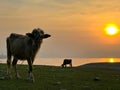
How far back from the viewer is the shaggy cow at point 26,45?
22656 mm

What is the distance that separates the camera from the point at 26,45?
23766 millimetres

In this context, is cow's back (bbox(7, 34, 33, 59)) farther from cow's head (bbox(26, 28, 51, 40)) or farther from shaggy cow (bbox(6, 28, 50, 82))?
cow's head (bbox(26, 28, 51, 40))

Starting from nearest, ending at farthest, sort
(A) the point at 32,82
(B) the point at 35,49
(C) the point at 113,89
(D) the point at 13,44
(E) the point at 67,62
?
1. (C) the point at 113,89
2. (A) the point at 32,82
3. (B) the point at 35,49
4. (D) the point at 13,44
5. (E) the point at 67,62

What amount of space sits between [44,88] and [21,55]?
5.90 m

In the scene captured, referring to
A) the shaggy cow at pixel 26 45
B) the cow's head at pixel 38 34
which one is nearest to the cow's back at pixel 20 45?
the shaggy cow at pixel 26 45

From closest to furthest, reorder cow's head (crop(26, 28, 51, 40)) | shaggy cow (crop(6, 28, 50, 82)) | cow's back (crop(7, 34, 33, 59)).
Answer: cow's head (crop(26, 28, 51, 40)) → shaggy cow (crop(6, 28, 50, 82)) → cow's back (crop(7, 34, 33, 59))

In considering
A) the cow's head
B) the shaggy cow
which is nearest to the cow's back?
the shaggy cow

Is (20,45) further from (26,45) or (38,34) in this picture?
(38,34)

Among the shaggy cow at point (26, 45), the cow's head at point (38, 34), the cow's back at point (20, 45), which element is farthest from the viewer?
the cow's back at point (20, 45)

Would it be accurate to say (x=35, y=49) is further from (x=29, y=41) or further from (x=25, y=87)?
(x=25, y=87)

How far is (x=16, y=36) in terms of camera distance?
1003 inches

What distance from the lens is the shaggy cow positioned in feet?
74.3

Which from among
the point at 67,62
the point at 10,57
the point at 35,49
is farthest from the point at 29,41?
the point at 67,62

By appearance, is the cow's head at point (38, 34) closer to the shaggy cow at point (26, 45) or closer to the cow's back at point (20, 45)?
the shaggy cow at point (26, 45)
